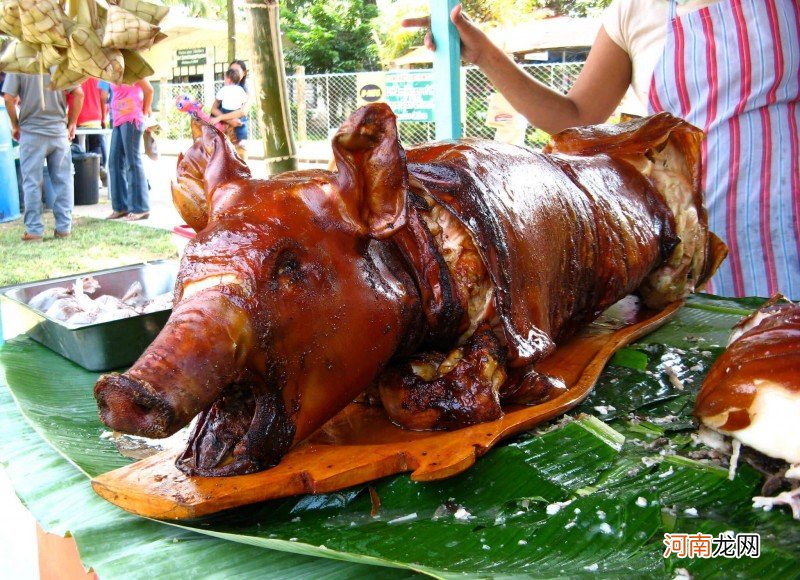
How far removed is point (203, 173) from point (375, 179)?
1.15 feet

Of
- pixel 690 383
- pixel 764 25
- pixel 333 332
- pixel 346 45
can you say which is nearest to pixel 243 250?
pixel 333 332

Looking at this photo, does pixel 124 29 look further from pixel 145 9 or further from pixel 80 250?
pixel 80 250

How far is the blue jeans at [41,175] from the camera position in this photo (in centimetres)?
853

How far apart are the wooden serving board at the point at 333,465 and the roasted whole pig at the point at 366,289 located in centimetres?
4

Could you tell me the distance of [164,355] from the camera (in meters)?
1.02

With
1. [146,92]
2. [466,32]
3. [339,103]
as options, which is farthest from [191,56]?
[466,32]

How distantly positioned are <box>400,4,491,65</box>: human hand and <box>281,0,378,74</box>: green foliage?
18.5 metres

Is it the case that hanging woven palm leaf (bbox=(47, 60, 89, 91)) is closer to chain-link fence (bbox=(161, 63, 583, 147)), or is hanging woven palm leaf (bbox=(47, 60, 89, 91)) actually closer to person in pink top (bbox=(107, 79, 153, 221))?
person in pink top (bbox=(107, 79, 153, 221))

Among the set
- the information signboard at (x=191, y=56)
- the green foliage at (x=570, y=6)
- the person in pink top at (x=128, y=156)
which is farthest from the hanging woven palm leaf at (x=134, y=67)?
the information signboard at (x=191, y=56)

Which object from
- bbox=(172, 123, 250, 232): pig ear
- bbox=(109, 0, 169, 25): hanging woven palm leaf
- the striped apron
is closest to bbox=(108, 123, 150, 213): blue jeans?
bbox=(109, 0, 169, 25): hanging woven palm leaf

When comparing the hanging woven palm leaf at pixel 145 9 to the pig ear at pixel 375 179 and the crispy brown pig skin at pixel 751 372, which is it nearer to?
the pig ear at pixel 375 179

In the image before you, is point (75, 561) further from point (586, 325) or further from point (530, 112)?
point (530, 112)

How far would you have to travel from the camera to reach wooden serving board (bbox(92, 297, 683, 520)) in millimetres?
1151

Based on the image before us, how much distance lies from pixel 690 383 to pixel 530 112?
1941 mm
